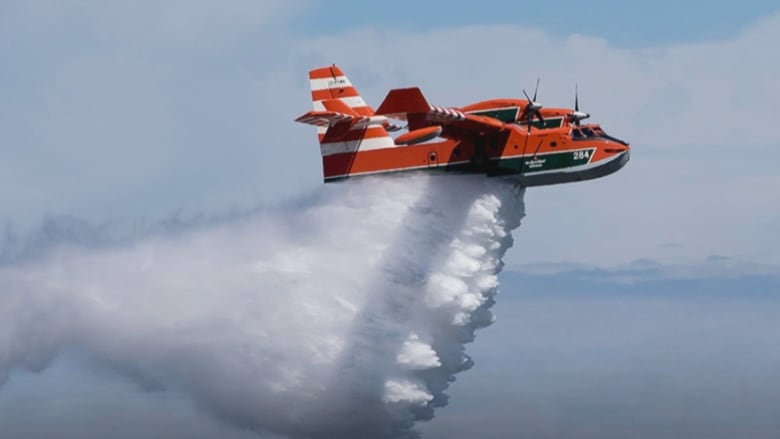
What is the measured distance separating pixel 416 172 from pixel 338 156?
2442 millimetres

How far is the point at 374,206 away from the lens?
135 ft

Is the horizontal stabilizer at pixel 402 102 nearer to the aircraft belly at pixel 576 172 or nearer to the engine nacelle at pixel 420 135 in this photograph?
the engine nacelle at pixel 420 135

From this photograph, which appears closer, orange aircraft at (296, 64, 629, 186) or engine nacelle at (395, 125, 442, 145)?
engine nacelle at (395, 125, 442, 145)

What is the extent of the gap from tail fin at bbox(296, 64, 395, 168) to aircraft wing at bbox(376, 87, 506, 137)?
2.30m

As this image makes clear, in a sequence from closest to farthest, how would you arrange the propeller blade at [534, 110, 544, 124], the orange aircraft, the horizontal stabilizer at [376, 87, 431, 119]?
the horizontal stabilizer at [376, 87, 431, 119], the orange aircraft, the propeller blade at [534, 110, 544, 124]

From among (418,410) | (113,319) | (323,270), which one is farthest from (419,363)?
(113,319)

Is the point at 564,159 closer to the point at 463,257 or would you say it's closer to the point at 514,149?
the point at 514,149

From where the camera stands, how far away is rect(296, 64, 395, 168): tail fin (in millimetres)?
41000

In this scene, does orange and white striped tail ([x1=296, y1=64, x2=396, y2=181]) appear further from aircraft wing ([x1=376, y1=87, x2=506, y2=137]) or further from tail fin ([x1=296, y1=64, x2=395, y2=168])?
aircraft wing ([x1=376, y1=87, x2=506, y2=137])

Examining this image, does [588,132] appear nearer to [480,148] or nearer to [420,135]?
[480,148]

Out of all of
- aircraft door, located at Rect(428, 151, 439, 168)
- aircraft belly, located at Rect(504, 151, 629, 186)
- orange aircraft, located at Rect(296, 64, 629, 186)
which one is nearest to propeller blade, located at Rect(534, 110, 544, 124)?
orange aircraft, located at Rect(296, 64, 629, 186)

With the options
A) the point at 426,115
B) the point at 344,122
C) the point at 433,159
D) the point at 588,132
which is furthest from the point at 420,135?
the point at 588,132

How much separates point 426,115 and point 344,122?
416 cm

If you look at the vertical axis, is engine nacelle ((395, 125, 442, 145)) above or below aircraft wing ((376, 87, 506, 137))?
below
